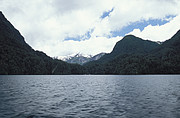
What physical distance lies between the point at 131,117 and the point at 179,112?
8.23 metres

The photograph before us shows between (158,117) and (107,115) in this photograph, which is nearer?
(158,117)

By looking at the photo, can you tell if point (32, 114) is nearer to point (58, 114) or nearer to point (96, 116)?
point (58, 114)

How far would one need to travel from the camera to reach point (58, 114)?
23469 mm

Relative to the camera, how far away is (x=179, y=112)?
24203mm

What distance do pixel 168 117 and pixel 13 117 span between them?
68.7 feet

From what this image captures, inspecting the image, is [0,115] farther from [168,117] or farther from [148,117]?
[168,117]

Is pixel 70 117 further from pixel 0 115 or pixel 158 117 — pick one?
pixel 158 117

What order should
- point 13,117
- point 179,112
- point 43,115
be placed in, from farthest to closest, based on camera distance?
point 179,112 → point 43,115 → point 13,117

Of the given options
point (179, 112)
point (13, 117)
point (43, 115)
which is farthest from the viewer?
point (179, 112)

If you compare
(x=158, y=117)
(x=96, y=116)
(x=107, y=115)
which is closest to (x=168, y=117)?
(x=158, y=117)

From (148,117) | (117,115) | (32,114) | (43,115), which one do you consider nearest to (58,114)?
(43,115)

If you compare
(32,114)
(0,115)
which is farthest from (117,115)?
(0,115)

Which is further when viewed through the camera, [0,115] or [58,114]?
[58,114]

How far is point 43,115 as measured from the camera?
74.5ft
